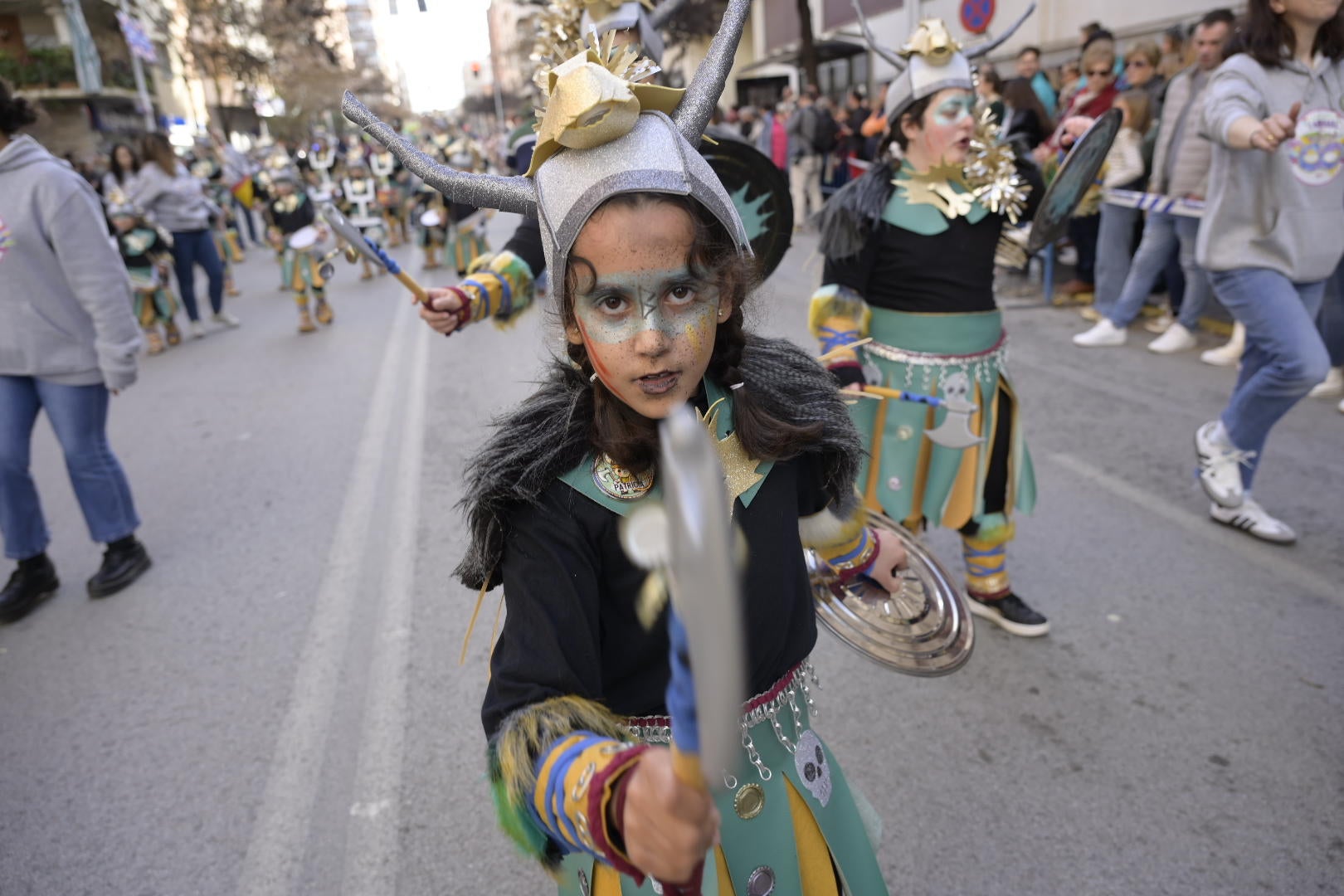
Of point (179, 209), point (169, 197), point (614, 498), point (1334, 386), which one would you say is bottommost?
point (1334, 386)

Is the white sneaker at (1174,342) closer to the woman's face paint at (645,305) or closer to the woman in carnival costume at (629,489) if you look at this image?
the woman in carnival costume at (629,489)

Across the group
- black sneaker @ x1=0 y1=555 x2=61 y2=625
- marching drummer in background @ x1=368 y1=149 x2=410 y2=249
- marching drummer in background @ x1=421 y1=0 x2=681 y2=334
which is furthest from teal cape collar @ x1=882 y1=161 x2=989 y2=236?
marching drummer in background @ x1=368 y1=149 x2=410 y2=249

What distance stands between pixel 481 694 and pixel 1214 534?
318 centimetres

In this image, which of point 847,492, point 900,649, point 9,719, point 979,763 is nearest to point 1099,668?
point 979,763

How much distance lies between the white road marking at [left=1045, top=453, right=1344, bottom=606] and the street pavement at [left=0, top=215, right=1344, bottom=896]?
0.06ft

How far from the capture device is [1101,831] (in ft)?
7.94

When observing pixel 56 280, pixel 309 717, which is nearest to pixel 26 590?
pixel 56 280

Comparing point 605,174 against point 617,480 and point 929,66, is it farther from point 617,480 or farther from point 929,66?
point 929,66

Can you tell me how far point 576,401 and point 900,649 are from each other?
95 centimetres

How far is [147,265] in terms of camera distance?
28.7ft

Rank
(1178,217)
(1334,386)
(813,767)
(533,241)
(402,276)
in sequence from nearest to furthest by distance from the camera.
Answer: (813,767), (402,276), (533,241), (1334,386), (1178,217)

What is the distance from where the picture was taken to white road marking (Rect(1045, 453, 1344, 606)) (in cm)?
352

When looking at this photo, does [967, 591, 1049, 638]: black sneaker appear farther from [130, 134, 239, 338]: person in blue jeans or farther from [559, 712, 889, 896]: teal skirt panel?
[130, 134, 239, 338]: person in blue jeans

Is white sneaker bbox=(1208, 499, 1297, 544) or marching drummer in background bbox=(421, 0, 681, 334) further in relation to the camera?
white sneaker bbox=(1208, 499, 1297, 544)
